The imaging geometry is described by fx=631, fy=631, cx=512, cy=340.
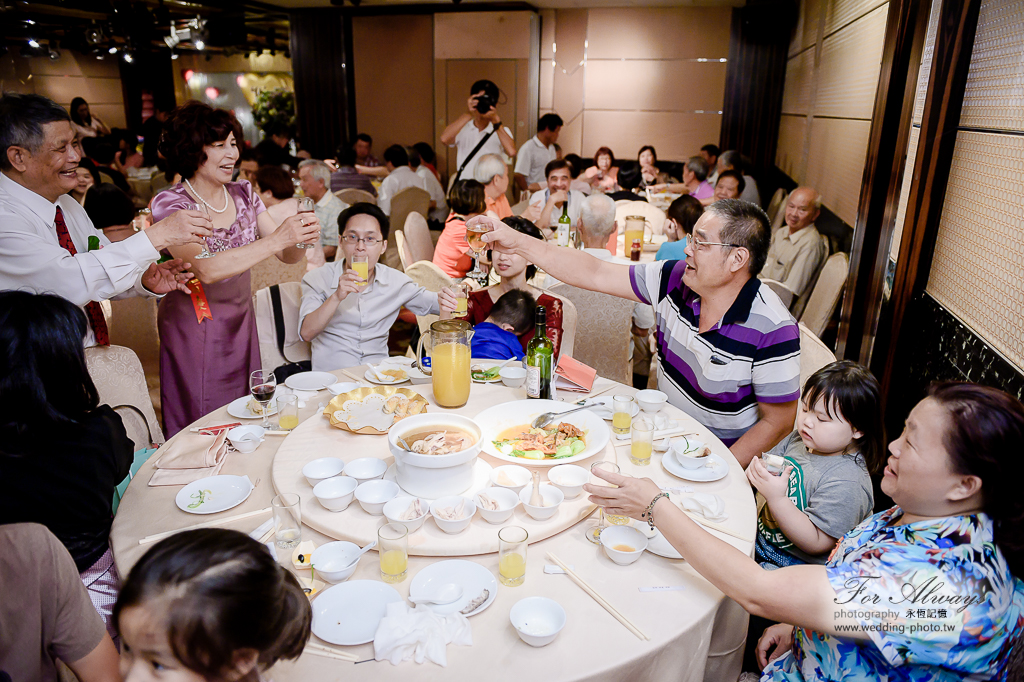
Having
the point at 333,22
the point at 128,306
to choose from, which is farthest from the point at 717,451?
the point at 333,22

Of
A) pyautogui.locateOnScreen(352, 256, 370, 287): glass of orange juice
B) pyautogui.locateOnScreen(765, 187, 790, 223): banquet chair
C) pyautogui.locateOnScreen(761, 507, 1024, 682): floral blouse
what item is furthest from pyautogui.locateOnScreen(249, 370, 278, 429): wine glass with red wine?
pyautogui.locateOnScreen(765, 187, 790, 223): banquet chair

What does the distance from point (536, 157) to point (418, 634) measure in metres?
6.71

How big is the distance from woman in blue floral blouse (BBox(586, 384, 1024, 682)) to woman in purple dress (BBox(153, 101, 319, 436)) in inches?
77.4

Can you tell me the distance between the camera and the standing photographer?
611 cm

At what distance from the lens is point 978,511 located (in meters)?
1.05

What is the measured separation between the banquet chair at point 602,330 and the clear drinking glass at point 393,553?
1.93m

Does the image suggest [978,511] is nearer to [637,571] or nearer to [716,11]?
[637,571]

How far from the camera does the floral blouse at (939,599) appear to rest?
3.24ft

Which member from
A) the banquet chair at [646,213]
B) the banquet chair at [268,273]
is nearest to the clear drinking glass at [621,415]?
the banquet chair at [268,273]

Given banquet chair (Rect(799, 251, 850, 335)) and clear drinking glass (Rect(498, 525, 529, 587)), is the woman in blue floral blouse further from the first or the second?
banquet chair (Rect(799, 251, 850, 335))

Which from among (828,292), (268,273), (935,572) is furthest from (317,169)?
(935,572)

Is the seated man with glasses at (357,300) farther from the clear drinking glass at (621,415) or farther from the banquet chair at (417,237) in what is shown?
the banquet chair at (417,237)

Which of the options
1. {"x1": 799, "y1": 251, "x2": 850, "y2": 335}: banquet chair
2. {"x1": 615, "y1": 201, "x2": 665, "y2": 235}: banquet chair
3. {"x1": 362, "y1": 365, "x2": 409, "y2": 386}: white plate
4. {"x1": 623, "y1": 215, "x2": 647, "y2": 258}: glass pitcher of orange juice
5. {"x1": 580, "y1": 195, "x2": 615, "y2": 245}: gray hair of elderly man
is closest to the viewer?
{"x1": 362, "y1": 365, "x2": 409, "y2": 386}: white plate

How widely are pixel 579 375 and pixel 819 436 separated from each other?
75 centimetres
